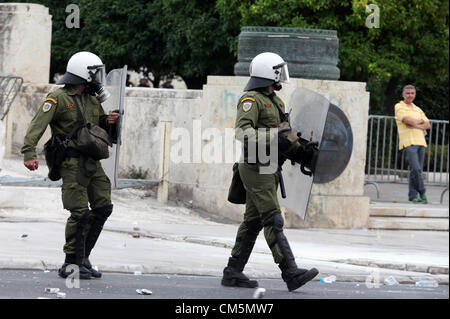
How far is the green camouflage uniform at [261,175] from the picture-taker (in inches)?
311

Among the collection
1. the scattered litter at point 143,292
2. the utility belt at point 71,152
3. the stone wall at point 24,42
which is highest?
the stone wall at point 24,42

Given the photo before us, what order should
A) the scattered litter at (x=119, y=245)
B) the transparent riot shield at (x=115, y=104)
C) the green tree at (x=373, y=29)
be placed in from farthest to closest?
the green tree at (x=373, y=29) → the scattered litter at (x=119, y=245) → the transparent riot shield at (x=115, y=104)

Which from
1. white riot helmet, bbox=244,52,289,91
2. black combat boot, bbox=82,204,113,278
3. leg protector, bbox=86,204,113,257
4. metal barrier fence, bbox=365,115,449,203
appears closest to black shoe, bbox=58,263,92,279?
black combat boot, bbox=82,204,113,278

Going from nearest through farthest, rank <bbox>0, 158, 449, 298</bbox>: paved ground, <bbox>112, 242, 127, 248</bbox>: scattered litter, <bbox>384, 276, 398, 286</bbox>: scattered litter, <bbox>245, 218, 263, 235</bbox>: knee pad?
<bbox>245, 218, 263, 235</bbox>: knee pad
<bbox>0, 158, 449, 298</bbox>: paved ground
<bbox>384, 276, 398, 286</bbox>: scattered litter
<bbox>112, 242, 127, 248</bbox>: scattered litter

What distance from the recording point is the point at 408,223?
1405 centimetres

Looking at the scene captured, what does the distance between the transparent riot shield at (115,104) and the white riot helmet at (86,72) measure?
0.76 feet

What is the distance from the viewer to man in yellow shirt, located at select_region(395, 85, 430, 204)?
1484 cm

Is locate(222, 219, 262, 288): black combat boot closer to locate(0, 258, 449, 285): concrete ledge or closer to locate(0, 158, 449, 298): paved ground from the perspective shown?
locate(0, 158, 449, 298): paved ground

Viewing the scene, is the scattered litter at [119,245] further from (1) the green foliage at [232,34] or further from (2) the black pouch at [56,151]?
(1) the green foliage at [232,34]

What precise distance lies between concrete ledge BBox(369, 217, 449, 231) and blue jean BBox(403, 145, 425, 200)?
78 centimetres

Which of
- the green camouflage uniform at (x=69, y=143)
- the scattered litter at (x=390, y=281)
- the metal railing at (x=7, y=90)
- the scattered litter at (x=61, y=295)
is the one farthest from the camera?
the metal railing at (x=7, y=90)

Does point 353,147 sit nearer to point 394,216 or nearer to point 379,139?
point 394,216

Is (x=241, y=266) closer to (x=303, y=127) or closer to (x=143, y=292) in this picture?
(x=143, y=292)

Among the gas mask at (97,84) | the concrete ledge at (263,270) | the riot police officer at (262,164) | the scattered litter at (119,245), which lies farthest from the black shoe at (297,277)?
the scattered litter at (119,245)
